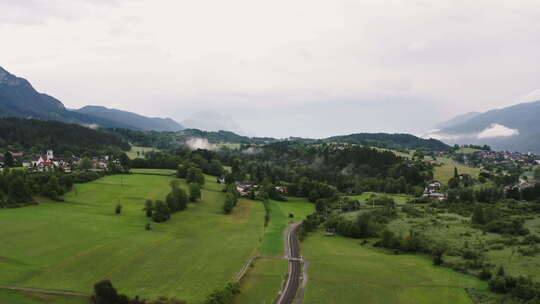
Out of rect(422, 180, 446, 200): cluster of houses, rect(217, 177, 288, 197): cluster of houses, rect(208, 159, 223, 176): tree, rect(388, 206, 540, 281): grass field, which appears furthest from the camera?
rect(208, 159, 223, 176): tree

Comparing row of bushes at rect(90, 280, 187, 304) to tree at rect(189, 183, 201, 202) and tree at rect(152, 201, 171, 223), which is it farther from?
tree at rect(189, 183, 201, 202)

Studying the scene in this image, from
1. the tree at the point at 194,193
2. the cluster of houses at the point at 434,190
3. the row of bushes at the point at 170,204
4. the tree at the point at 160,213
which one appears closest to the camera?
the tree at the point at 160,213

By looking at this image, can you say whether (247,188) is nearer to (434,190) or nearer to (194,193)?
(194,193)

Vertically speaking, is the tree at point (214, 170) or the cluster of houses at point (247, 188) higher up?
the tree at point (214, 170)

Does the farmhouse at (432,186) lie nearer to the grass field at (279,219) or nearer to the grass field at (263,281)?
the grass field at (279,219)

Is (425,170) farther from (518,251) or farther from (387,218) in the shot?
(518,251)

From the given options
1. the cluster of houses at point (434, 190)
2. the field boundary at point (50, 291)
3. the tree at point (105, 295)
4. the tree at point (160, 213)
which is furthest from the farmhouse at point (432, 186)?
the field boundary at point (50, 291)

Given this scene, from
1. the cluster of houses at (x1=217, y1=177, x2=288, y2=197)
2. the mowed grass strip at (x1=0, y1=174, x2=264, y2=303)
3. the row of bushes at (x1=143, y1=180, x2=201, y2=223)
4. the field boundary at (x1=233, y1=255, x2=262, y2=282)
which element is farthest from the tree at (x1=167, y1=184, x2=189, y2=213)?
the field boundary at (x1=233, y1=255, x2=262, y2=282)
